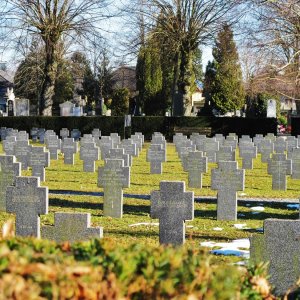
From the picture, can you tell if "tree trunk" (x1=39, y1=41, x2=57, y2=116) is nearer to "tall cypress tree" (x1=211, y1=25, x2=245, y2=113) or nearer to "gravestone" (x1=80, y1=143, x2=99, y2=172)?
"gravestone" (x1=80, y1=143, x2=99, y2=172)

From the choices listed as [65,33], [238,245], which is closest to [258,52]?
[65,33]

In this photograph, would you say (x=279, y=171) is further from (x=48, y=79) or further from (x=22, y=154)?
(x=48, y=79)

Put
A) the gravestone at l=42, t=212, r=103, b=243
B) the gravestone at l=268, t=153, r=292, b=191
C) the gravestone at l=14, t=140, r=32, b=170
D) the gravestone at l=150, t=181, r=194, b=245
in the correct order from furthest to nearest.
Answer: the gravestone at l=14, t=140, r=32, b=170 → the gravestone at l=268, t=153, r=292, b=191 → the gravestone at l=150, t=181, r=194, b=245 → the gravestone at l=42, t=212, r=103, b=243

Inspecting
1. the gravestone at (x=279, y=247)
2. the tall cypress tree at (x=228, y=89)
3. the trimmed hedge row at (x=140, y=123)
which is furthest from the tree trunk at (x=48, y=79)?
the gravestone at (x=279, y=247)

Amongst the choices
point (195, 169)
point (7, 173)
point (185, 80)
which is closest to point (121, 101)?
point (185, 80)

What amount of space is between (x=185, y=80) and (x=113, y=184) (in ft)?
104

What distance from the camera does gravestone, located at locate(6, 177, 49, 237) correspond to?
973cm

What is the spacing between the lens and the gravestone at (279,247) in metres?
6.72

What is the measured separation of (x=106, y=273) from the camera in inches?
140

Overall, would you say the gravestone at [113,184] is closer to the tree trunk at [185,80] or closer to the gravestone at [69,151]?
the gravestone at [69,151]

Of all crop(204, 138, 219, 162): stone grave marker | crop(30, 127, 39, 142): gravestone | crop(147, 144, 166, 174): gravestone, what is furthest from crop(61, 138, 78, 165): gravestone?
crop(30, 127, 39, 142): gravestone

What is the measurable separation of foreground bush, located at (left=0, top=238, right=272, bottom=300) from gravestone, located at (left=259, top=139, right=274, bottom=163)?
22564 mm

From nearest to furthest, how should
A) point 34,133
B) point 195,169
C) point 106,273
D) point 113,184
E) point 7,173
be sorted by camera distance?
point 106,273 → point 113,184 → point 7,173 → point 195,169 → point 34,133

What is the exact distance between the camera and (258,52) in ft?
112
